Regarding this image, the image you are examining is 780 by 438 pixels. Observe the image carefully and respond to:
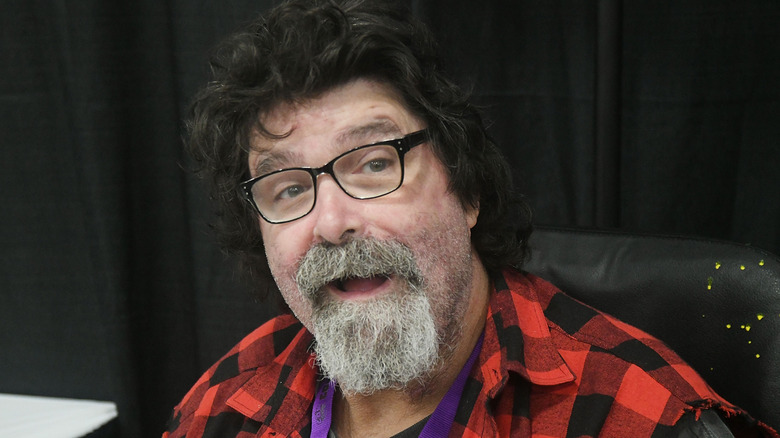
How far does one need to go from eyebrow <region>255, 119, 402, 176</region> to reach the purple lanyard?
0.39 metres

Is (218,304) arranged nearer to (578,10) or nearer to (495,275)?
Answer: (495,275)

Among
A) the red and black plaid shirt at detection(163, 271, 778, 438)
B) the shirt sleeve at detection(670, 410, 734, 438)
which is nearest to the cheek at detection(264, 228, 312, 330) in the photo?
the red and black plaid shirt at detection(163, 271, 778, 438)

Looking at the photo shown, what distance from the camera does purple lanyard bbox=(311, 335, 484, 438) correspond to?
109 cm

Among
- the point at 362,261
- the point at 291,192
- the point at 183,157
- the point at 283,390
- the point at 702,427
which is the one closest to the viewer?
the point at 702,427

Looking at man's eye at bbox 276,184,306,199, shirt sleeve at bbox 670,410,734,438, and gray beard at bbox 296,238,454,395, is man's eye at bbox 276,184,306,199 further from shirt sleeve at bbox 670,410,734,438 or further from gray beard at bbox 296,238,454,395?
shirt sleeve at bbox 670,410,734,438

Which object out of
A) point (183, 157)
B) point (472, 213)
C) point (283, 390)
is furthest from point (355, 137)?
point (183, 157)

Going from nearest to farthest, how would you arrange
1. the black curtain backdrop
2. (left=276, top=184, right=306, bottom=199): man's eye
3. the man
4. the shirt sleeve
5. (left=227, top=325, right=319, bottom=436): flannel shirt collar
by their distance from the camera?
the shirt sleeve
the man
(left=276, top=184, right=306, bottom=199): man's eye
(left=227, top=325, right=319, bottom=436): flannel shirt collar
the black curtain backdrop

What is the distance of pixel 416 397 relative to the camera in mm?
1162

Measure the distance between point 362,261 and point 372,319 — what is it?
9 centimetres

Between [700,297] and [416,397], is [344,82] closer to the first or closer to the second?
[416,397]

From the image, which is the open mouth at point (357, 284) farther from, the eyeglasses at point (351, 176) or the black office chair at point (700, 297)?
the black office chair at point (700, 297)

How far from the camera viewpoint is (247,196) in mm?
1193

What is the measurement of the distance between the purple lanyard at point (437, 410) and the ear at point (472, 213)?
20cm

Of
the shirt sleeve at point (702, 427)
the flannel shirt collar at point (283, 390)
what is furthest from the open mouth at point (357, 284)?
the shirt sleeve at point (702, 427)
